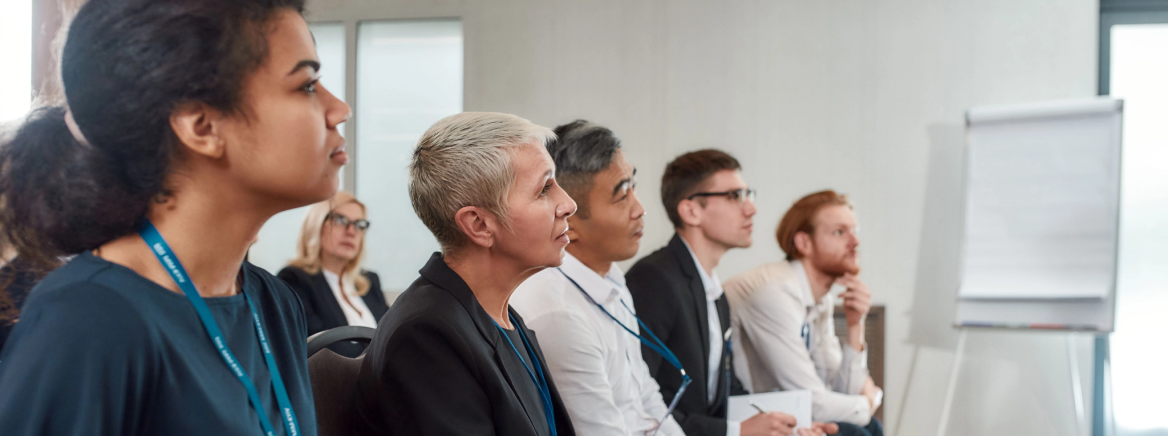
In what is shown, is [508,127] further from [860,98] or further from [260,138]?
[860,98]

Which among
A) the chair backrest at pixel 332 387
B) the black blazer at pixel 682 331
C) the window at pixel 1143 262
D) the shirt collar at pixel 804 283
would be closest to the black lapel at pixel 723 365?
the black blazer at pixel 682 331

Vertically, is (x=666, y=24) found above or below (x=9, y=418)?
above

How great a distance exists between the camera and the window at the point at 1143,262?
4.08 m

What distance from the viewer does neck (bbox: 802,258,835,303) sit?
3.06 m

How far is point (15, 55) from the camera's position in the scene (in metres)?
3.44

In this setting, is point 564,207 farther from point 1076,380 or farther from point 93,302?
point 1076,380

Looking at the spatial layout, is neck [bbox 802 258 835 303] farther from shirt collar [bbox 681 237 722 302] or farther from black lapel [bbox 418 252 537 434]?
black lapel [bbox 418 252 537 434]

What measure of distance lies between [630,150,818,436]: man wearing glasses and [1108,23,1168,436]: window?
2.76 meters

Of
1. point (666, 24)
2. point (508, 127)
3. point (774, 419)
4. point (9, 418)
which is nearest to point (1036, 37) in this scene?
point (666, 24)

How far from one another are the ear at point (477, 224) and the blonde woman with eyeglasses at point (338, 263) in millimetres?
2090

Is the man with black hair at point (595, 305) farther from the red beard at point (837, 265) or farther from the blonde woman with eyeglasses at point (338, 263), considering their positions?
the blonde woman with eyeglasses at point (338, 263)

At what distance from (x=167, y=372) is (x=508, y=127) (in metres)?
0.76

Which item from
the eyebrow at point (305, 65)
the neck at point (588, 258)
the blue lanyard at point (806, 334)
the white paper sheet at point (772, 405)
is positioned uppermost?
the eyebrow at point (305, 65)

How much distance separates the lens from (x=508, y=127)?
53.3 inches
